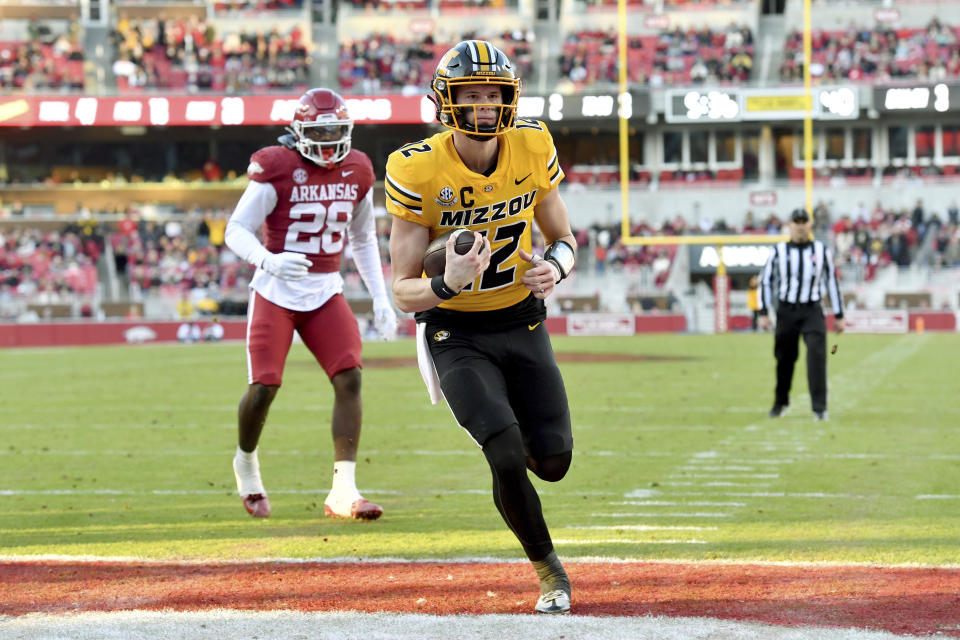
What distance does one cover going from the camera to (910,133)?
3850cm

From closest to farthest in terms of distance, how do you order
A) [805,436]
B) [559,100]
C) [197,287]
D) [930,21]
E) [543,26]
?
[805,436] → [197,287] → [559,100] → [930,21] → [543,26]

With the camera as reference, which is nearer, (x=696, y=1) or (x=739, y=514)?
(x=739, y=514)

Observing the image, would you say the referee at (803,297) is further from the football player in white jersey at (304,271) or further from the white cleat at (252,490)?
the white cleat at (252,490)

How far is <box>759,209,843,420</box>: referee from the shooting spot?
→ 35.7ft

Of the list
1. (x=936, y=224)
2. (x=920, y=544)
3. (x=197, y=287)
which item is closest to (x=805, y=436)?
(x=920, y=544)

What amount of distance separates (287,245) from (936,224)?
30.2 m

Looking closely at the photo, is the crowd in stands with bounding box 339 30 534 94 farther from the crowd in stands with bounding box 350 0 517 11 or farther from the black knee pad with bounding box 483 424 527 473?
the black knee pad with bounding box 483 424 527 473

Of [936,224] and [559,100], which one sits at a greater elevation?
[559,100]

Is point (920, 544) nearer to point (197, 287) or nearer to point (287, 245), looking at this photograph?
point (287, 245)

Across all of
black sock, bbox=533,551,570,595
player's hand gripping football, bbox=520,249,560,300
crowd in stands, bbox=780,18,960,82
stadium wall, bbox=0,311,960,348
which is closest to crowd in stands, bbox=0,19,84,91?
stadium wall, bbox=0,311,960,348

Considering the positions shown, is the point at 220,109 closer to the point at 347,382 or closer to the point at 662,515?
the point at 347,382

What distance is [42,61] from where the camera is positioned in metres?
37.7

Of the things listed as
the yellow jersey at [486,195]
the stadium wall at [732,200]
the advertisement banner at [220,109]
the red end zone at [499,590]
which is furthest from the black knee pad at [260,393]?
the stadium wall at [732,200]

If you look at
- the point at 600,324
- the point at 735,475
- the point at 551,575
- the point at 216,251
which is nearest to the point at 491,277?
the point at 551,575
